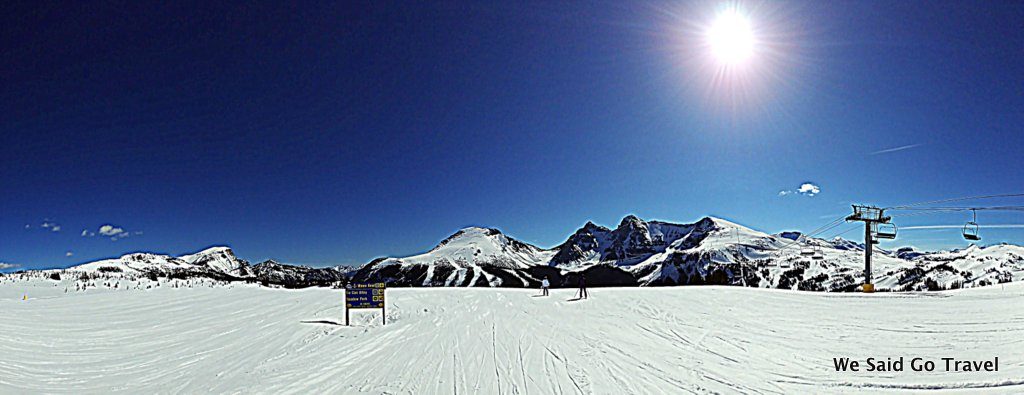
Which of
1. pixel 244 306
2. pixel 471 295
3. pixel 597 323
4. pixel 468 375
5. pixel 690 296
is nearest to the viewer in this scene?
pixel 468 375

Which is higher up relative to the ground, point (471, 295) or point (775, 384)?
point (775, 384)

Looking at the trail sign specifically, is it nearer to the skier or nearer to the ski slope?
the ski slope

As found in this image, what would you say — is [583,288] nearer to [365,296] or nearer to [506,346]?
[365,296]

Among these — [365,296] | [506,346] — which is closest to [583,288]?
[365,296]

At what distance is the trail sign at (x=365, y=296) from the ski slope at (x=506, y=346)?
80cm

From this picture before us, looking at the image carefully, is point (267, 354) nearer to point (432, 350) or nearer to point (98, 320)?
point (432, 350)

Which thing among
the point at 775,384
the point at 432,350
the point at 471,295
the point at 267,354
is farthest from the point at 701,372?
the point at 471,295

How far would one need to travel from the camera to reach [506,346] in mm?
10898

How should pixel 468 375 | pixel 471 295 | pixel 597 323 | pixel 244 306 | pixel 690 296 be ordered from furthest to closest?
pixel 471 295 → pixel 690 296 → pixel 244 306 → pixel 597 323 → pixel 468 375

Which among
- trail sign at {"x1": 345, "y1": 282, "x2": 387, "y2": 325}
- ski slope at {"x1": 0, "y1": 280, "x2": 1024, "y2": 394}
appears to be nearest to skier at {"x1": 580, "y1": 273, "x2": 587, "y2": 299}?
ski slope at {"x1": 0, "y1": 280, "x2": 1024, "y2": 394}

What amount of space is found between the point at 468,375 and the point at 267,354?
545 cm

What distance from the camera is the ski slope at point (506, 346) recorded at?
7828 mm

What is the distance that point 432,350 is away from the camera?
35.0 feet

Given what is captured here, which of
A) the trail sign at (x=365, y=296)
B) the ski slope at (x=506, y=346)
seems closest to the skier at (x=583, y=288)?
the ski slope at (x=506, y=346)
